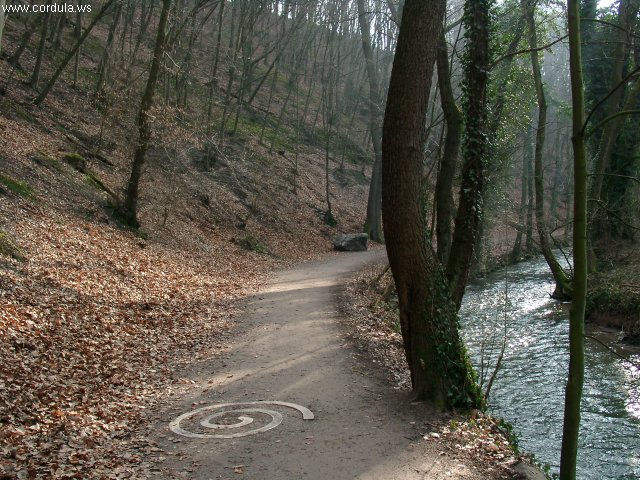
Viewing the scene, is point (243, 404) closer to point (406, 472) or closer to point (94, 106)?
point (406, 472)

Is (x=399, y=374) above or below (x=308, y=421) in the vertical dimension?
below

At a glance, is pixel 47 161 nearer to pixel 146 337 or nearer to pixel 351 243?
pixel 146 337

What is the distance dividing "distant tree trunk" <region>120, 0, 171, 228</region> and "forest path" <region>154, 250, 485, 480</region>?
855 centimetres

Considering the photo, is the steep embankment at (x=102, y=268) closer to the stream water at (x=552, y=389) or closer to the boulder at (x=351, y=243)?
the boulder at (x=351, y=243)

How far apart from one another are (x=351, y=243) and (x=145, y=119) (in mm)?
14396

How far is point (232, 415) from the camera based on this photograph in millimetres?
7352

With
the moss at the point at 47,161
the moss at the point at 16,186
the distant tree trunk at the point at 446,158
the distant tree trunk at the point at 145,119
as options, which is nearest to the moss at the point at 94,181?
the moss at the point at 47,161

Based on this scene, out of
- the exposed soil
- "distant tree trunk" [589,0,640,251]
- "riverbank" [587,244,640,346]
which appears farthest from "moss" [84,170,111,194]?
"riverbank" [587,244,640,346]

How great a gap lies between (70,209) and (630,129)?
1917 centimetres

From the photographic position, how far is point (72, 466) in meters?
5.56

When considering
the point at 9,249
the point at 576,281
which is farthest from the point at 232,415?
the point at 9,249

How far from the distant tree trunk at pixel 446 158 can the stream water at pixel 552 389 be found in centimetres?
173

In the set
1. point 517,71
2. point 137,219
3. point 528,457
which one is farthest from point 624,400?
point 137,219

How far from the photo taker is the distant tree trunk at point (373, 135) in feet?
102
